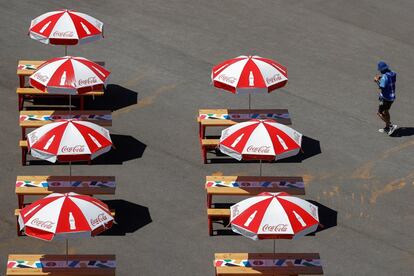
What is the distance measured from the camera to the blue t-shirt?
30297 mm

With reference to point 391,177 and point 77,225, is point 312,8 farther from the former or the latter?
point 77,225

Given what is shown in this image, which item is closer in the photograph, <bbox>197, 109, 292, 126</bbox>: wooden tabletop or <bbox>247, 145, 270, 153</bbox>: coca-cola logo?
<bbox>247, 145, 270, 153</bbox>: coca-cola logo

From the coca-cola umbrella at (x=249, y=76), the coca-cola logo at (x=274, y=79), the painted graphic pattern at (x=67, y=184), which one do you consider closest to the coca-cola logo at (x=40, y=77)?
the painted graphic pattern at (x=67, y=184)

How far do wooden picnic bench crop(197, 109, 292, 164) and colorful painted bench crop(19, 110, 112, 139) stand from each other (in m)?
2.27

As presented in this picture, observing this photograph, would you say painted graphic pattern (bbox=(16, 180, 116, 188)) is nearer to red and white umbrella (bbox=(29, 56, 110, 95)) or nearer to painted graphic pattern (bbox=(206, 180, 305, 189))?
painted graphic pattern (bbox=(206, 180, 305, 189))

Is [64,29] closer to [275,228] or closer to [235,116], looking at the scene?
[235,116]

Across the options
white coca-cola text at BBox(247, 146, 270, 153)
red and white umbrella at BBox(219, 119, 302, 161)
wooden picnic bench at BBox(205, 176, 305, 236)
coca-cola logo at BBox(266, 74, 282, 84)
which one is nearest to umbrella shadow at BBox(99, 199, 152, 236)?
wooden picnic bench at BBox(205, 176, 305, 236)

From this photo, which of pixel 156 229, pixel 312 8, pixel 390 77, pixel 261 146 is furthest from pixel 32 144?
pixel 312 8

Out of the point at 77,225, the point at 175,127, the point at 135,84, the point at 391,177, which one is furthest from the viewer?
the point at 135,84

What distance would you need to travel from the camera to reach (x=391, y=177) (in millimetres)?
28797

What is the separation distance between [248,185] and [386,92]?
5.28 m

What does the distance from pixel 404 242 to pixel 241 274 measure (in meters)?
4.12

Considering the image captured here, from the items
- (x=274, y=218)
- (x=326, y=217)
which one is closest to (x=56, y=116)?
(x=326, y=217)

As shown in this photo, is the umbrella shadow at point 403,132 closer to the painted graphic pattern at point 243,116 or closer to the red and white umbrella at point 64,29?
the painted graphic pattern at point 243,116
